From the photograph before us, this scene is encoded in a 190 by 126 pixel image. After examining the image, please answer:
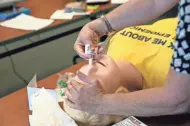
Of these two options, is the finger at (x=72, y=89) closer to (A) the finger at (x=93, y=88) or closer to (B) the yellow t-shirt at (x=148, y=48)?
(A) the finger at (x=93, y=88)

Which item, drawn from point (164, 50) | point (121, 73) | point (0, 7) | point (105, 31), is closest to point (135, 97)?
point (121, 73)

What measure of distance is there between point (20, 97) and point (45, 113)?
217mm

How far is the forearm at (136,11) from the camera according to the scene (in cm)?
128

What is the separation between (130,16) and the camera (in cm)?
129

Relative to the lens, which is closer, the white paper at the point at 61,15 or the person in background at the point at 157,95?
the person in background at the point at 157,95

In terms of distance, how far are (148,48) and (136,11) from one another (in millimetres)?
146

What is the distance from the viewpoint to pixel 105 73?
3.49ft

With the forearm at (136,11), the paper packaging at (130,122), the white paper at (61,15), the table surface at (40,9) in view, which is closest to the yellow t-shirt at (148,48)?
the forearm at (136,11)

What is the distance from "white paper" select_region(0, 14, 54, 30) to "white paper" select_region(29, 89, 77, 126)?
3.41 feet

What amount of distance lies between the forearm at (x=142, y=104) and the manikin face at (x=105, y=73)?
0.09m

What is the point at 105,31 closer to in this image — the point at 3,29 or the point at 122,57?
the point at 122,57

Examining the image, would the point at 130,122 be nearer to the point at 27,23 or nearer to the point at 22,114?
the point at 22,114

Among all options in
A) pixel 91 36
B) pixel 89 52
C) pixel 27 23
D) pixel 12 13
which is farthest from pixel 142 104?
pixel 12 13

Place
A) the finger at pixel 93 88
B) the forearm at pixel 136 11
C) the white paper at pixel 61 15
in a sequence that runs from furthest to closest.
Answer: the white paper at pixel 61 15 → the forearm at pixel 136 11 → the finger at pixel 93 88
